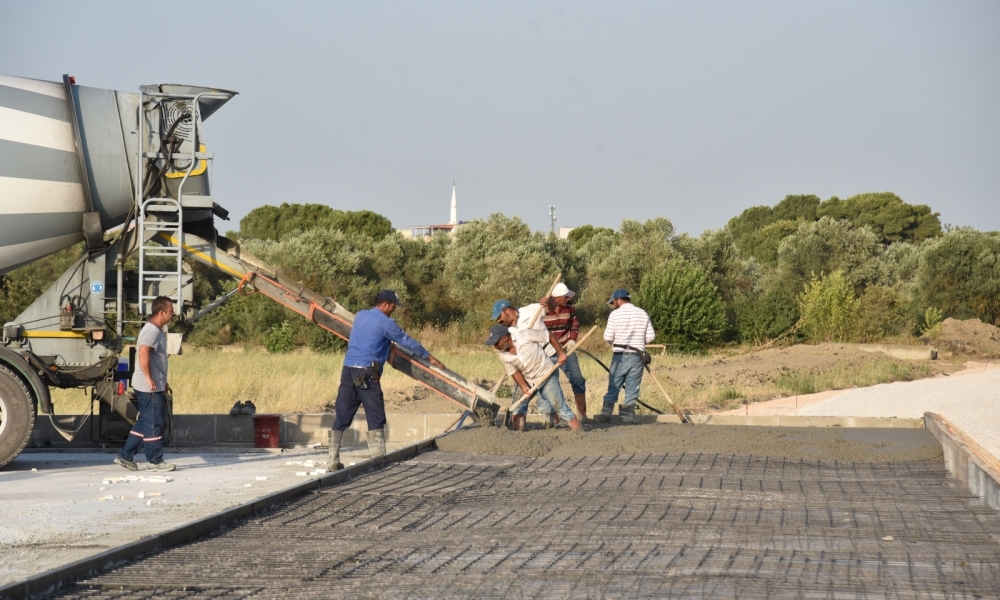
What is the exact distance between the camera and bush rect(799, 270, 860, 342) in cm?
3662

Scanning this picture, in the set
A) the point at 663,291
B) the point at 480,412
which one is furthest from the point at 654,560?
the point at 663,291

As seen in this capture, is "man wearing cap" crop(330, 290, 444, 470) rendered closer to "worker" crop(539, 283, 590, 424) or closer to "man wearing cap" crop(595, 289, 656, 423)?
"worker" crop(539, 283, 590, 424)

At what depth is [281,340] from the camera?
3634 cm

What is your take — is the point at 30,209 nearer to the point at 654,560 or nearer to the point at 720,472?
the point at 720,472

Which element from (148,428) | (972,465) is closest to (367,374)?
(148,428)

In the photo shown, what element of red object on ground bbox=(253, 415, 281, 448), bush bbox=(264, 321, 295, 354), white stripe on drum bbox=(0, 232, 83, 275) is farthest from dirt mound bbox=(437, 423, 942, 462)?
bush bbox=(264, 321, 295, 354)

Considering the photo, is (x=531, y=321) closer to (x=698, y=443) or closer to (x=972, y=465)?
(x=698, y=443)

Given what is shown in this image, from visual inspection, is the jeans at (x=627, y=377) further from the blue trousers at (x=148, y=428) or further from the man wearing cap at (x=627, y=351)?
the blue trousers at (x=148, y=428)

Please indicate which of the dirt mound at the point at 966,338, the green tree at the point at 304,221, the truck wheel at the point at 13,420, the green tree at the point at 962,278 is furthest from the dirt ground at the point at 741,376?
the green tree at the point at 304,221

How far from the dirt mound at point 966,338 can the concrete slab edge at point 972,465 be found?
2541 centimetres

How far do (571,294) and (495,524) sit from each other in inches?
278

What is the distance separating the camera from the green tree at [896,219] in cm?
7130

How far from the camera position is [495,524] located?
655 cm

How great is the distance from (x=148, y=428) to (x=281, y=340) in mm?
25737
